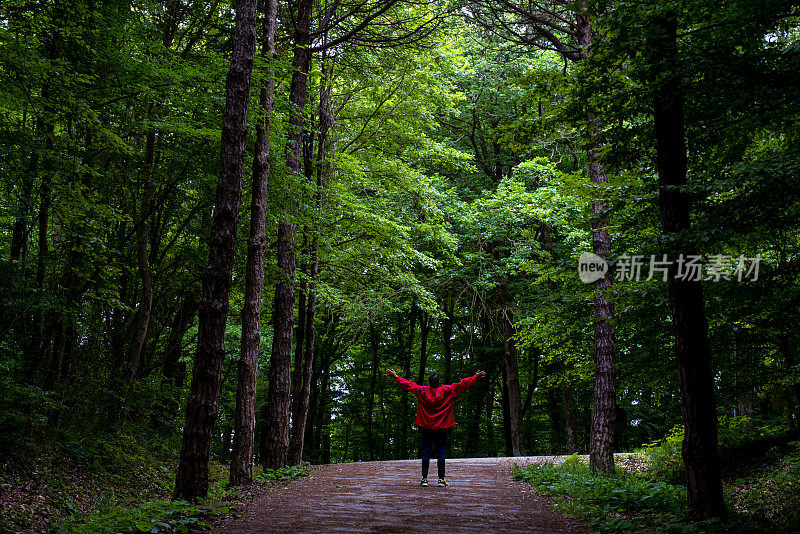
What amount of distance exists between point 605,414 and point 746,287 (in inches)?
235

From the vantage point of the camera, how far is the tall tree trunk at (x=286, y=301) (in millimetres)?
12656

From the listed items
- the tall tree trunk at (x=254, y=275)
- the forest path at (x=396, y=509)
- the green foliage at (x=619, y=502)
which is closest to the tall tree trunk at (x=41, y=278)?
the tall tree trunk at (x=254, y=275)

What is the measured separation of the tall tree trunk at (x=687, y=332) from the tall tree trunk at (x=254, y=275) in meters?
6.79

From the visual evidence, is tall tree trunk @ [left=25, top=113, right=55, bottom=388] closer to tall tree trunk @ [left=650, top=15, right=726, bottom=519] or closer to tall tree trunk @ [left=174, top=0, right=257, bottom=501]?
tall tree trunk @ [left=174, top=0, right=257, bottom=501]

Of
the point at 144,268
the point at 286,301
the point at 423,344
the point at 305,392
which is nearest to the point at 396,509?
the point at 286,301

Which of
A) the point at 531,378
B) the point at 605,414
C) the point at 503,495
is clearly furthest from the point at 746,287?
the point at 531,378

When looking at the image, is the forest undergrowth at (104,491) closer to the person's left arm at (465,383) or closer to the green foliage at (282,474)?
the green foliage at (282,474)

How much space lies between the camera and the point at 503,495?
29.7 ft

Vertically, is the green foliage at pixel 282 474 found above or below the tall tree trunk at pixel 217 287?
below

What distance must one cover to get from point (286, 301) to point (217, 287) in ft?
20.4

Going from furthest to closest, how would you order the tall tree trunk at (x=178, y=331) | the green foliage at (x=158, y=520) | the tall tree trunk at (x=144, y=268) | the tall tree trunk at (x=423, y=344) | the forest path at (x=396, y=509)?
1. the tall tree trunk at (x=423, y=344)
2. the tall tree trunk at (x=178, y=331)
3. the tall tree trunk at (x=144, y=268)
4. the forest path at (x=396, y=509)
5. the green foliage at (x=158, y=520)

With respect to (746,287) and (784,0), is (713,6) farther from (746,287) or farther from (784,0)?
(746,287)

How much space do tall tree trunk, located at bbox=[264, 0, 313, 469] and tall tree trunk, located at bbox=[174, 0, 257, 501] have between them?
386 centimetres

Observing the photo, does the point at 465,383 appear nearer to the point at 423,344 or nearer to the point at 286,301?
the point at 286,301
